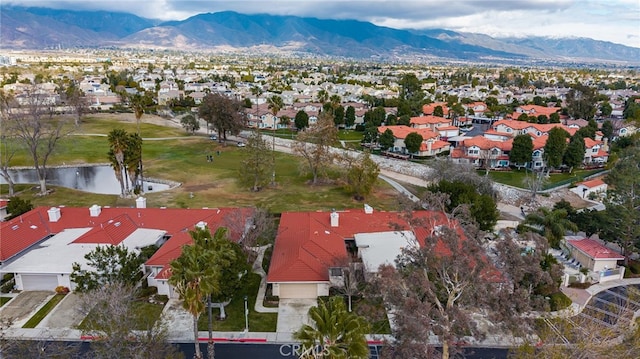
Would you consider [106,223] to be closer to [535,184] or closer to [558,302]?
[558,302]

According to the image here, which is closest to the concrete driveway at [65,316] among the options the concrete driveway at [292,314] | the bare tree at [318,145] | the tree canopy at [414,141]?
the concrete driveway at [292,314]

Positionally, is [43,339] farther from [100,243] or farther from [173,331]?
[100,243]

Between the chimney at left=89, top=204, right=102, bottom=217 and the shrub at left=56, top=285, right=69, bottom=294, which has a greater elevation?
the chimney at left=89, top=204, right=102, bottom=217

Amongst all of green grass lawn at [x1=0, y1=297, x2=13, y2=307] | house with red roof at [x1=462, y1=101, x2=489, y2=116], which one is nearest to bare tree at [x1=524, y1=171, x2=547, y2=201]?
green grass lawn at [x1=0, y1=297, x2=13, y2=307]

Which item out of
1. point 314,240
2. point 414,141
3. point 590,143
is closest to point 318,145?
point 414,141

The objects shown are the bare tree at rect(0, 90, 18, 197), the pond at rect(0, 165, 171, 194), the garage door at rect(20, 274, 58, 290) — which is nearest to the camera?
the garage door at rect(20, 274, 58, 290)

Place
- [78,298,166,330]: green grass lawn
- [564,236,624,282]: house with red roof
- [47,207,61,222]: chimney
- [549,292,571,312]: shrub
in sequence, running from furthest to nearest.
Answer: [47,207,61,222]: chimney
[564,236,624,282]: house with red roof
[549,292,571,312]: shrub
[78,298,166,330]: green grass lawn

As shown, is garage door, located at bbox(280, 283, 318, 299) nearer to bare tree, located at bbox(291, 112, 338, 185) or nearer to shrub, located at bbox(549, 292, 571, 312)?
shrub, located at bbox(549, 292, 571, 312)
